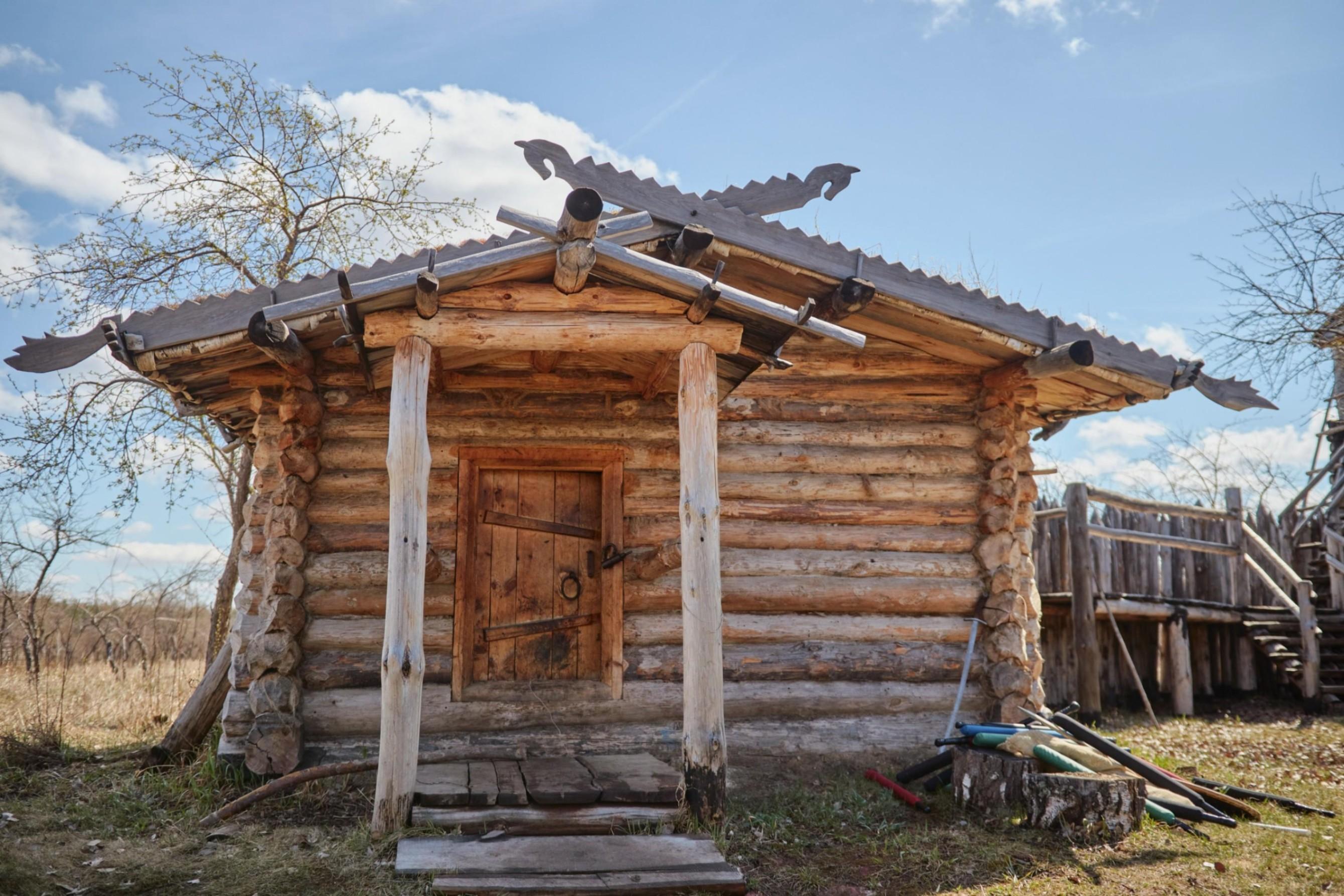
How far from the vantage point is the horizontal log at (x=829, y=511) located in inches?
298

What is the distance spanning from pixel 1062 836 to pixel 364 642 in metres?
5.06

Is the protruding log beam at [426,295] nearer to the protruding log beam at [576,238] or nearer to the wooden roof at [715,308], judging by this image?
the wooden roof at [715,308]

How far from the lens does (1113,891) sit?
512 centimetres

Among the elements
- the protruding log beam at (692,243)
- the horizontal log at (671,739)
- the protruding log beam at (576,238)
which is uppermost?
the protruding log beam at (692,243)

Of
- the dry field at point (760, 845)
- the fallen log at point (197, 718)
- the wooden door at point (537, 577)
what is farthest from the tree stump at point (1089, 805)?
the fallen log at point (197, 718)

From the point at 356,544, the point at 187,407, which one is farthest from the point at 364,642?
the point at 187,407

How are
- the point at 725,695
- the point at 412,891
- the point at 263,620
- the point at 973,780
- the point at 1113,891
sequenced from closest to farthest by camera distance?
the point at 412,891 < the point at 1113,891 < the point at 973,780 < the point at 263,620 < the point at 725,695

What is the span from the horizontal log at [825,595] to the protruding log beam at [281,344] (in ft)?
9.73

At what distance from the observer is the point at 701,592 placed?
19.0 ft

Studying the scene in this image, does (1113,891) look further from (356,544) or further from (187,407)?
(187,407)

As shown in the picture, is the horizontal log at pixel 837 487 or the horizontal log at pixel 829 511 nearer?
the horizontal log at pixel 829 511

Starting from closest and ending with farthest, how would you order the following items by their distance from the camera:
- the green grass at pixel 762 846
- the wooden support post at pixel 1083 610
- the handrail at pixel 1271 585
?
the green grass at pixel 762 846 < the wooden support post at pixel 1083 610 < the handrail at pixel 1271 585

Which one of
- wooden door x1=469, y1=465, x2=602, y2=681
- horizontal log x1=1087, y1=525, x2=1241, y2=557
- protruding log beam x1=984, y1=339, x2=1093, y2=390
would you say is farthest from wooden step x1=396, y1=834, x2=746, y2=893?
horizontal log x1=1087, y1=525, x2=1241, y2=557

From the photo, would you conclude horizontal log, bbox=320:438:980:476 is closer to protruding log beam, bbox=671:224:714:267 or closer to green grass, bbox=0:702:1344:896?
protruding log beam, bbox=671:224:714:267
